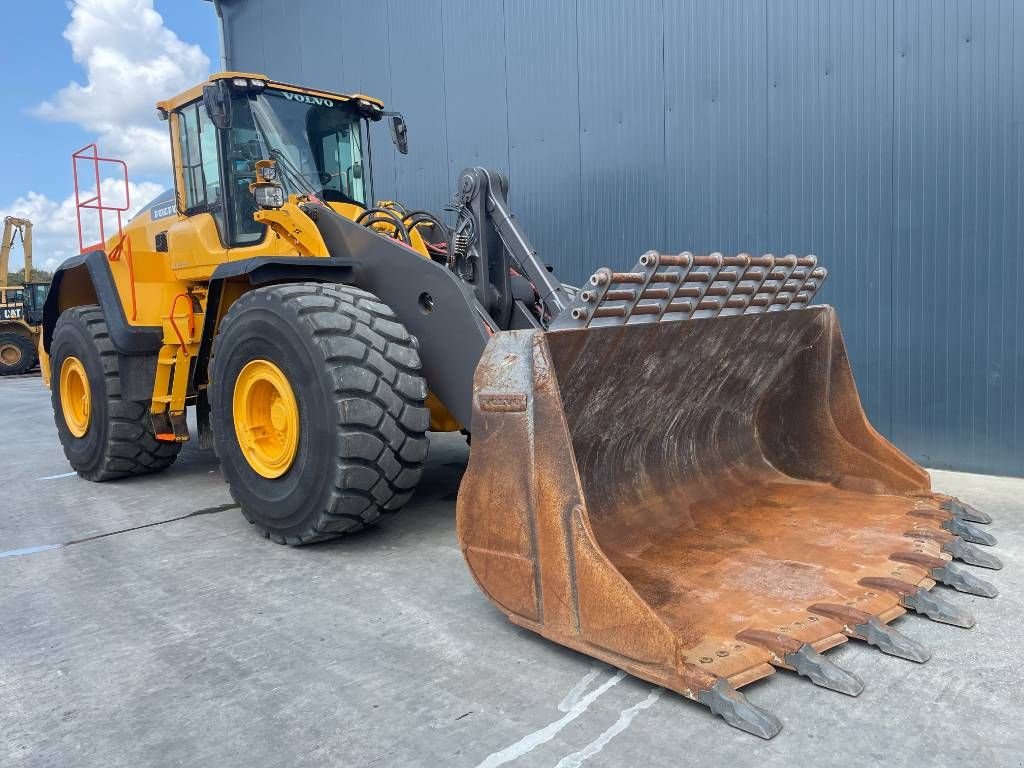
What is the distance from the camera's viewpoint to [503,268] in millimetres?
4590

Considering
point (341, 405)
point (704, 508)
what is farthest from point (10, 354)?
point (704, 508)

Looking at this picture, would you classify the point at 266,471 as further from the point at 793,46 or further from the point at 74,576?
the point at 793,46

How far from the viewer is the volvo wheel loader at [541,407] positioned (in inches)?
106

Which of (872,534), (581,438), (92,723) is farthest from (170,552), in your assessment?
(872,534)

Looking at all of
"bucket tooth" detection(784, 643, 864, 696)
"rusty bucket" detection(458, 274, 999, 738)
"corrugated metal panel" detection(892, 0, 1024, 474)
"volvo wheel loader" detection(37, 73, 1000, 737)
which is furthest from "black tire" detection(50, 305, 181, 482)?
"corrugated metal panel" detection(892, 0, 1024, 474)

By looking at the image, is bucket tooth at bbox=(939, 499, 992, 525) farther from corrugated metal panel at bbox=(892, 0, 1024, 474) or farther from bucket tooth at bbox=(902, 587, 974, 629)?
corrugated metal panel at bbox=(892, 0, 1024, 474)

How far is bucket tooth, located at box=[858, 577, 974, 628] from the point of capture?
9.47 ft

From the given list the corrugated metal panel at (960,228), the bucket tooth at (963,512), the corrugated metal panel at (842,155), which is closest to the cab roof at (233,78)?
the corrugated metal panel at (842,155)

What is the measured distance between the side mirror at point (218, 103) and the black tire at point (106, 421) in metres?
Result: 2.11

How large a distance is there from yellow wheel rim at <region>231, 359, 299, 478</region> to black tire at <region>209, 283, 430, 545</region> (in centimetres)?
10

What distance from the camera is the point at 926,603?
2.93 meters

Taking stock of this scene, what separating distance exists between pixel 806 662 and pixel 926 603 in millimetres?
766

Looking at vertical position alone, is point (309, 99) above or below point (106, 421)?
above

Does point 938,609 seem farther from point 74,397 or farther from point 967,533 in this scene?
point 74,397
